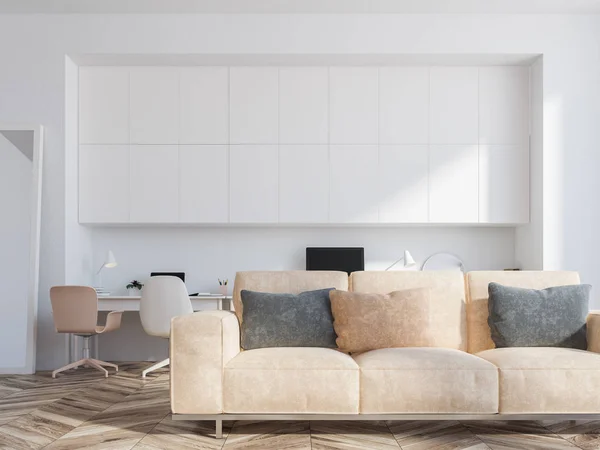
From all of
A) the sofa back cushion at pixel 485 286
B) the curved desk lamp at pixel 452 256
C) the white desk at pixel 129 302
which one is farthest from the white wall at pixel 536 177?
the white desk at pixel 129 302

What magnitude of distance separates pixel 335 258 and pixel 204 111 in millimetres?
1921

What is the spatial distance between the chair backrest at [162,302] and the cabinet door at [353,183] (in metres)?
1.63

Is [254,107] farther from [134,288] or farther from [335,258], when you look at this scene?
[134,288]

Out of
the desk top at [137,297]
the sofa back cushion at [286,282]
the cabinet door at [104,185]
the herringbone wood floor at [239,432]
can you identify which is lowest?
the herringbone wood floor at [239,432]

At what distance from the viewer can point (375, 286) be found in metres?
4.02

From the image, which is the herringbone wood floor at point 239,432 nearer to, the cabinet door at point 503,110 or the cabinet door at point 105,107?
the cabinet door at point 105,107

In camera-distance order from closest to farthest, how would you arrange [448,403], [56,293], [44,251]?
[448,403], [56,293], [44,251]

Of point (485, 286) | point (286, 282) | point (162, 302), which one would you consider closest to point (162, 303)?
point (162, 302)

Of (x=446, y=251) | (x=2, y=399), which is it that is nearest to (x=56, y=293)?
(x=2, y=399)

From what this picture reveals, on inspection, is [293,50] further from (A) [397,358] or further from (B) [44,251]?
(A) [397,358]

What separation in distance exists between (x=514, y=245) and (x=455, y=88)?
1711mm

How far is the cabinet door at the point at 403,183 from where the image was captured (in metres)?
6.11

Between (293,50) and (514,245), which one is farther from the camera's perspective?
(514,245)

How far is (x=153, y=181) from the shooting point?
6117mm
